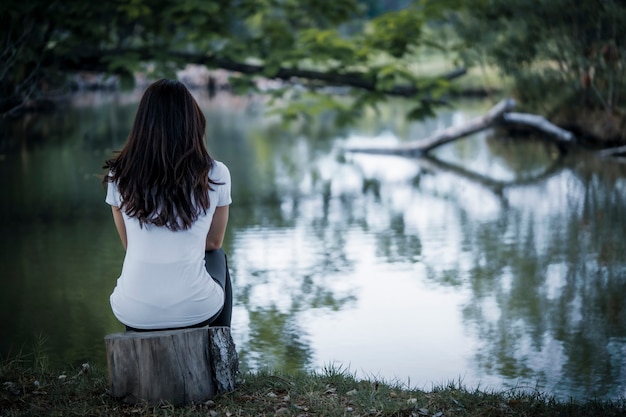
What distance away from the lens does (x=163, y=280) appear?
423cm

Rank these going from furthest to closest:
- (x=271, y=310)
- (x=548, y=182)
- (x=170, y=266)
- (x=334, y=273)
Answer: (x=548, y=182) → (x=334, y=273) → (x=271, y=310) → (x=170, y=266)

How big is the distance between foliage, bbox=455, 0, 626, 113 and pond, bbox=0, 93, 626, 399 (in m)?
2.80

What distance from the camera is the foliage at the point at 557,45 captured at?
18.9 metres

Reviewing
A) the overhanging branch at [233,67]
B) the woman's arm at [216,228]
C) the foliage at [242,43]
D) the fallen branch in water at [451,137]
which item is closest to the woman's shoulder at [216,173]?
the woman's arm at [216,228]

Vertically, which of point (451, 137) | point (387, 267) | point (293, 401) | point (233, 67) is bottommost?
point (293, 401)

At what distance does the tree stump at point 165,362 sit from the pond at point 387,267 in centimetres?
89

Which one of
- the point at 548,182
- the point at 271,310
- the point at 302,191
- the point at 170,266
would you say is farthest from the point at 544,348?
the point at 548,182

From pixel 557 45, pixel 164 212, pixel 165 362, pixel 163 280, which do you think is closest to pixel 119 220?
pixel 164 212

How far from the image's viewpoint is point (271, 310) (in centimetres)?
734

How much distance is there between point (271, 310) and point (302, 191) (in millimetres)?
6575

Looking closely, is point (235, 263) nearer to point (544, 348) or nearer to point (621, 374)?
point (544, 348)

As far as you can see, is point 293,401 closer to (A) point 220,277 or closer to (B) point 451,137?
(A) point 220,277

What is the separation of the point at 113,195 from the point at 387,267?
4790 millimetres

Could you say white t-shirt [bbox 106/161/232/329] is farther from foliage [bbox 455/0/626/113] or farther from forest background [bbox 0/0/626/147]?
foliage [bbox 455/0/626/113]
